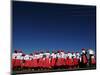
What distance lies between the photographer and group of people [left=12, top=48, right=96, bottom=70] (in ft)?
12.4

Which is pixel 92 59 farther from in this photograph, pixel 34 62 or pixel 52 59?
pixel 34 62

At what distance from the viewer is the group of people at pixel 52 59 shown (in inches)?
148

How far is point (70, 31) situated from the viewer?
398cm

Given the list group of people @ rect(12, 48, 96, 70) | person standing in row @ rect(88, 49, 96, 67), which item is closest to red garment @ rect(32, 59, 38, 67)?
group of people @ rect(12, 48, 96, 70)

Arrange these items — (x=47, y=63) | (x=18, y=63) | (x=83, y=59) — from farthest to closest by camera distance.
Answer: (x=83, y=59)
(x=47, y=63)
(x=18, y=63)

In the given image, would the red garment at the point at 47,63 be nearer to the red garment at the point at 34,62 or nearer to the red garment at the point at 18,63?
the red garment at the point at 34,62

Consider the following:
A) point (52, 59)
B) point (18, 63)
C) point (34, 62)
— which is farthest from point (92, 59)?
point (18, 63)

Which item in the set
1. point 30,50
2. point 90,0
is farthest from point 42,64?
point 90,0

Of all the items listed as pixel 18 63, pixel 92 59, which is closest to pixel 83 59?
pixel 92 59

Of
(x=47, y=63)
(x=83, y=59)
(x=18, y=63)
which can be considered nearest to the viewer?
(x=18, y=63)

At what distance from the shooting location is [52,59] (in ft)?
12.8

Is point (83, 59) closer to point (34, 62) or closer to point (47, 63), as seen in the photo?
point (47, 63)

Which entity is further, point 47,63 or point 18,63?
point 47,63

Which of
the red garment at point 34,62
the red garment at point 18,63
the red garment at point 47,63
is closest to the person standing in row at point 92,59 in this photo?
the red garment at point 47,63
